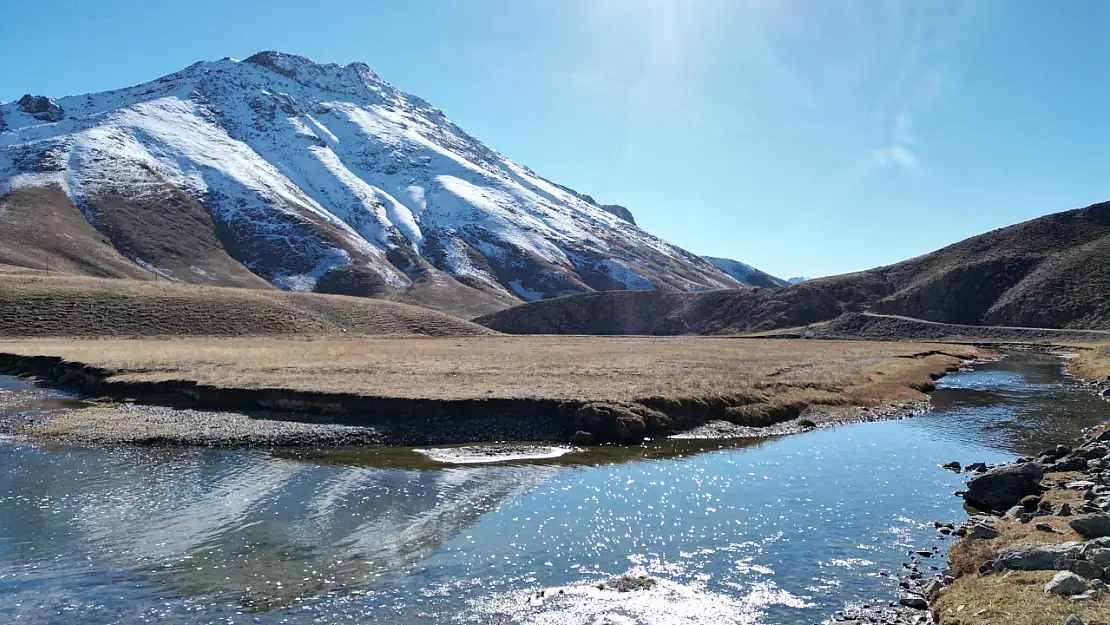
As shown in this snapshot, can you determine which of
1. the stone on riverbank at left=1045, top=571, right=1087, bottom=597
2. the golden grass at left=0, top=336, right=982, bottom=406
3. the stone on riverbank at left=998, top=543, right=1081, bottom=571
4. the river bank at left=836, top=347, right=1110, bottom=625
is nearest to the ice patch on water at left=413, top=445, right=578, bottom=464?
the golden grass at left=0, top=336, right=982, bottom=406

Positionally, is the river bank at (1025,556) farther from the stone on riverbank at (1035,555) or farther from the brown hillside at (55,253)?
the brown hillside at (55,253)

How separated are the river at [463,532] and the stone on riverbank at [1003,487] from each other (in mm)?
865

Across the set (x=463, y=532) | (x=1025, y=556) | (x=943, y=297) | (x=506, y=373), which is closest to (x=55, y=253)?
(x=506, y=373)

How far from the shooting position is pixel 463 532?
20562 millimetres

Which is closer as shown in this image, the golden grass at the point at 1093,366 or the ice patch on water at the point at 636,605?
the ice patch on water at the point at 636,605

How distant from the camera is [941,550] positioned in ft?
60.4

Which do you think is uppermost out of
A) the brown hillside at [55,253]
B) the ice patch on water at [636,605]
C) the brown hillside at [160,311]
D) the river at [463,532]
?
the brown hillside at [55,253]

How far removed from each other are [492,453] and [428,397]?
8.05 metres

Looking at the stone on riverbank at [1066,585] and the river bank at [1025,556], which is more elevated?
the stone on riverbank at [1066,585]

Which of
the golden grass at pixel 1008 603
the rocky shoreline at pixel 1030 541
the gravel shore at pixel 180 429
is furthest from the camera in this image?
the gravel shore at pixel 180 429

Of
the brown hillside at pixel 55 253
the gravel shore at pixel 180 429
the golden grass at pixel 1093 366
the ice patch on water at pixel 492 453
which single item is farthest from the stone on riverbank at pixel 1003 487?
the brown hillside at pixel 55 253

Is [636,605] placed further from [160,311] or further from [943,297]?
[943,297]

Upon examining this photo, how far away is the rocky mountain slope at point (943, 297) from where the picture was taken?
416 ft

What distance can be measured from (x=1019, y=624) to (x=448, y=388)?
111 feet
